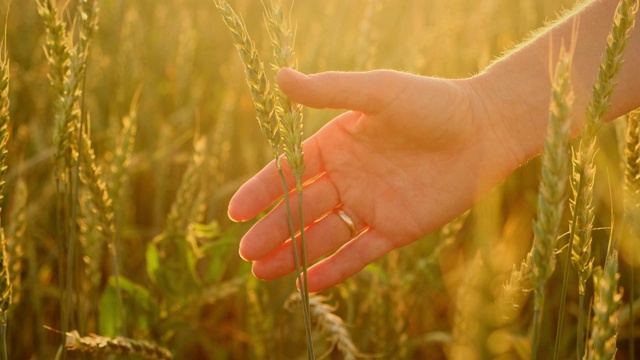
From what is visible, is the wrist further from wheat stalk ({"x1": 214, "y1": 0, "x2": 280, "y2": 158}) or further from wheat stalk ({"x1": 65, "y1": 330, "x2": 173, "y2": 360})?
wheat stalk ({"x1": 65, "y1": 330, "x2": 173, "y2": 360})

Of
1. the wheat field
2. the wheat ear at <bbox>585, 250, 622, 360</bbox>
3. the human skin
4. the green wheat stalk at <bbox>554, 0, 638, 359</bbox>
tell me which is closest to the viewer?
the wheat ear at <bbox>585, 250, 622, 360</bbox>

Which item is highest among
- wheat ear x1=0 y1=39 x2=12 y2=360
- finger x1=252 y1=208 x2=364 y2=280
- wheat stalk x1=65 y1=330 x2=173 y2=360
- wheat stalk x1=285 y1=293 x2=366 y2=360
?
wheat ear x1=0 y1=39 x2=12 y2=360

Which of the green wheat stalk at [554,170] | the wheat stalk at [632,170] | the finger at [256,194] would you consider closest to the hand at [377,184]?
the finger at [256,194]

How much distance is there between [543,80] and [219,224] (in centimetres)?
136

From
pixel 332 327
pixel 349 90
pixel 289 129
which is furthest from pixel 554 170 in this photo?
pixel 332 327

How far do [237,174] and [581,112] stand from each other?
158cm

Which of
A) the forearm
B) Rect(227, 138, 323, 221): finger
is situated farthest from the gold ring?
the forearm

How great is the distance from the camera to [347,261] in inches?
55.4

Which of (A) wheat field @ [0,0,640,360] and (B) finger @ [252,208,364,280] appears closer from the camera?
(A) wheat field @ [0,0,640,360]

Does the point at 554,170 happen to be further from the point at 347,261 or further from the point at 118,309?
the point at 118,309

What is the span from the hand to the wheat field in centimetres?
14

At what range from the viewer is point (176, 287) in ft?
5.03

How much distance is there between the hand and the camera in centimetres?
134

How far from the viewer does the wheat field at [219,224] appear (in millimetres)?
1056
